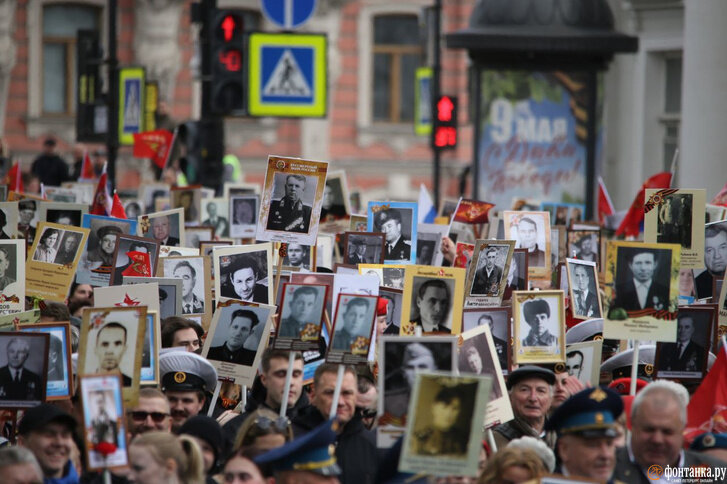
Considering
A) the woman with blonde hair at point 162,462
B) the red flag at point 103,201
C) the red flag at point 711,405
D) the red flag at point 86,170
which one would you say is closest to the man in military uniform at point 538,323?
the red flag at point 711,405

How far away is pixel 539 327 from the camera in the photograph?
763 centimetres

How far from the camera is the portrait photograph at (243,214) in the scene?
1241cm

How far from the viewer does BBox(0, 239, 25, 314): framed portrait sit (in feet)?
28.2

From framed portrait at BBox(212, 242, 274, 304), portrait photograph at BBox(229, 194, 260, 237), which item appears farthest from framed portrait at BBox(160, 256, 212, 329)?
portrait photograph at BBox(229, 194, 260, 237)

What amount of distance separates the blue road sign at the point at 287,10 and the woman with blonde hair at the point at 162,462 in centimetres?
863

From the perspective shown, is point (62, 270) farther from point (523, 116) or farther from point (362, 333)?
point (523, 116)

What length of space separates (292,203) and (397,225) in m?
1.68

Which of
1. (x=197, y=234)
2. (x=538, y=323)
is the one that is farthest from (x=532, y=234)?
(x=538, y=323)

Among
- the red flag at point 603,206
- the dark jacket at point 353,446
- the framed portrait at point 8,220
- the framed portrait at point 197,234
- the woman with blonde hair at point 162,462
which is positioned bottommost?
the dark jacket at point 353,446

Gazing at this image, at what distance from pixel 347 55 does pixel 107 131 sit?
14673 millimetres

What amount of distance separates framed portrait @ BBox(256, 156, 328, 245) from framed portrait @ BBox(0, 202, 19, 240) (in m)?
2.16

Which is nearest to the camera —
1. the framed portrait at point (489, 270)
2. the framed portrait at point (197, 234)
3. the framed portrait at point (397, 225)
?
the framed portrait at point (489, 270)

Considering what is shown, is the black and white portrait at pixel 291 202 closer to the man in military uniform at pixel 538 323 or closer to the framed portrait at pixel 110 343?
the man in military uniform at pixel 538 323

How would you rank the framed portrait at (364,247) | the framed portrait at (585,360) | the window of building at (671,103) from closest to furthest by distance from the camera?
the framed portrait at (585,360) < the framed portrait at (364,247) < the window of building at (671,103)
